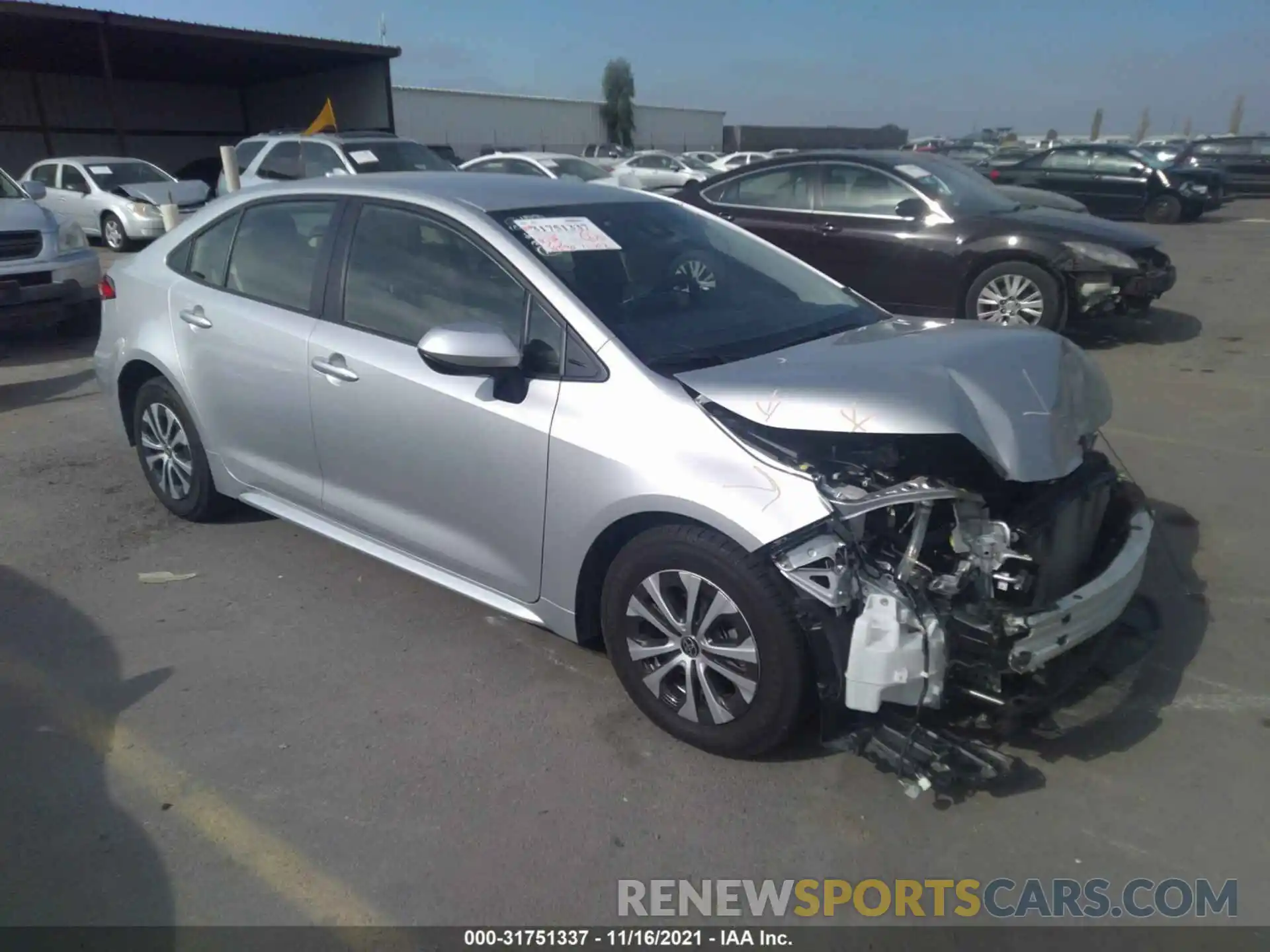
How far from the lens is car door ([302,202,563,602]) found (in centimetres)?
329

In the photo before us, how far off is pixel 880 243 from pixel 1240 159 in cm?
2080

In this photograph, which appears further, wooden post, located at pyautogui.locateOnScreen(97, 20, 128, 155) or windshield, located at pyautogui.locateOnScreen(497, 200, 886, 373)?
wooden post, located at pyautogui.locateOnScreen(97, 20, 128, 155)

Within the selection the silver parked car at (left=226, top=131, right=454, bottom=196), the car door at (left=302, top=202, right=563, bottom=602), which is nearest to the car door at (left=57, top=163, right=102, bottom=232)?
the silver parked car at (left=226, top=131, right=454, bottom=196)

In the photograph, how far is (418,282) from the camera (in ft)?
12.0

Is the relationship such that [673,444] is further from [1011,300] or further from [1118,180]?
[1118,180]

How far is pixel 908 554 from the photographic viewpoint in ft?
9.03

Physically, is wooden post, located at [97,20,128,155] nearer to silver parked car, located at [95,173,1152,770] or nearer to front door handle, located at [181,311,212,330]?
front door handle, located at [181,311,212,330]

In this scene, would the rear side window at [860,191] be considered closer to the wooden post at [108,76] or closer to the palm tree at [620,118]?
the wooden post at [108,76]

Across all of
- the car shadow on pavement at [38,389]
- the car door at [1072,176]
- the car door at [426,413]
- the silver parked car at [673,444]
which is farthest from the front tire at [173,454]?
the car door at [1072,176]

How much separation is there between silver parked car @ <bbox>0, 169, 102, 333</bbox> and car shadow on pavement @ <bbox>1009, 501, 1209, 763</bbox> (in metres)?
9.01

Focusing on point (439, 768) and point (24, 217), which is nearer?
point (439, 768)

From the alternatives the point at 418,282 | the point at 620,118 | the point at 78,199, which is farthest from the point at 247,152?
the point at 620,118

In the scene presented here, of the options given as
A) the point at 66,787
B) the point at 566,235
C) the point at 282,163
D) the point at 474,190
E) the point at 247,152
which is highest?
the point at 474,190

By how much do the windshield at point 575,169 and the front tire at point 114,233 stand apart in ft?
23.9
